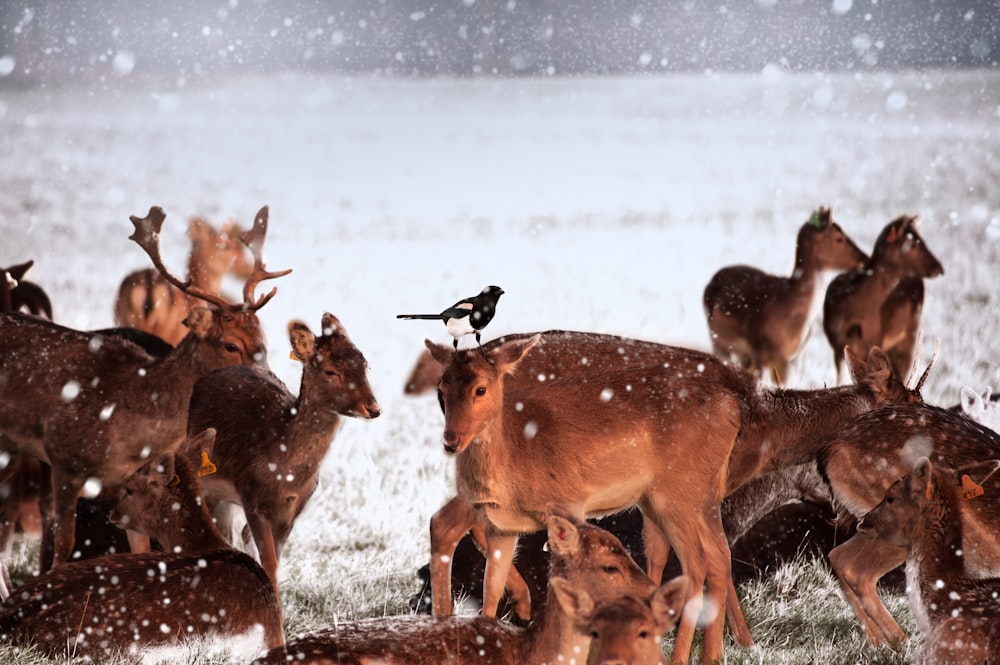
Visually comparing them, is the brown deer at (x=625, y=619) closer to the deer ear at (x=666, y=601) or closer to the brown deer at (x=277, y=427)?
the deer ear at (x=666, y=601)

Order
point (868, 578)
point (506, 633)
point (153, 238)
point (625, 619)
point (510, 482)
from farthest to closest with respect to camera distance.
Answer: point (153, 238)
point (868, 578)
point (510, 482)
point (506, 633)
point (625, 619)

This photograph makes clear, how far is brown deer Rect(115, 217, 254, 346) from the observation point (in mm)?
9398

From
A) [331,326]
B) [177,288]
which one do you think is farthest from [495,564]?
[177,288]

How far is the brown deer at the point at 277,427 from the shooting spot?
5.91 meters

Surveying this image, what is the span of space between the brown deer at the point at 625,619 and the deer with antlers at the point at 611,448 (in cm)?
105

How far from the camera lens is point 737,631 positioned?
5.66 meters

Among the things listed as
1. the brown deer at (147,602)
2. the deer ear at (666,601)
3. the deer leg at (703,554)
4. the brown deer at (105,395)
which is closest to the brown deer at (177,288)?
the brown deer at (105,395)

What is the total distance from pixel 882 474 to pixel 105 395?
348 centimetres

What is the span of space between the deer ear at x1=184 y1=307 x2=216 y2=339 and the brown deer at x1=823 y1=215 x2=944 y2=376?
Answer: 4664 mm

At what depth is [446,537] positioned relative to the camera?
18.8 ft

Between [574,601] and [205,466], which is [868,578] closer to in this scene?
[574,601]

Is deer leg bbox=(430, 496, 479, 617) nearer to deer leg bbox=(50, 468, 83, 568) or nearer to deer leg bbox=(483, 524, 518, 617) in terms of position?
deer leg bbox=(483, 524, 518, 617)

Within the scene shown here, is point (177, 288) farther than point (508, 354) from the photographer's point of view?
Yes

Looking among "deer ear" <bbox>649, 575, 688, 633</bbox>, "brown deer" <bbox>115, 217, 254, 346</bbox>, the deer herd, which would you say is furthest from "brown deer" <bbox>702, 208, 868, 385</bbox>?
"deer ear" <bbox>649, 575, 688, 633</bbox>
